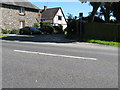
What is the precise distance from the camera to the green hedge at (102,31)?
55.5ft

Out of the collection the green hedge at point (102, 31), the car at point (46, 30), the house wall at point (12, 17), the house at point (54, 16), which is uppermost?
the house at point (54, 16)

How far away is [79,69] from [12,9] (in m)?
27.0

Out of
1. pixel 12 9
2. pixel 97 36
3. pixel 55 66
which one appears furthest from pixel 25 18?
pixel 55 66

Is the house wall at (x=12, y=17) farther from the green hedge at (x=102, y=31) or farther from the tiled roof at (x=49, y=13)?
the green hedge at (x=102, y=31)

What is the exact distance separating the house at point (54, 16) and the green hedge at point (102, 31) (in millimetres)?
26339

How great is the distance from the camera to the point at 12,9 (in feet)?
96.5

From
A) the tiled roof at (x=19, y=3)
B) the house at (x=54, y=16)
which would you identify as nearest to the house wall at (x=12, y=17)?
the tiled roof at (x=19, y=3)

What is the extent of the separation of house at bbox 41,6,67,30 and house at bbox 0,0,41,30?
11168 millimetres

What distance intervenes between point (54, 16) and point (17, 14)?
635 inches

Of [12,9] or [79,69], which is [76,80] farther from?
[12,9]

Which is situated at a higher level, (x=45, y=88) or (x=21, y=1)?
(x=21, y=1)

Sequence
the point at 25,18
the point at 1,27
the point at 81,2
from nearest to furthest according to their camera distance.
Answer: the point at 81,2 → the point at 1,27 → the point at 25,18

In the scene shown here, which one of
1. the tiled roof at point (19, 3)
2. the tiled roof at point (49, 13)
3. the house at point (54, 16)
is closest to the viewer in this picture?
the tiled roof at point (19, 3)

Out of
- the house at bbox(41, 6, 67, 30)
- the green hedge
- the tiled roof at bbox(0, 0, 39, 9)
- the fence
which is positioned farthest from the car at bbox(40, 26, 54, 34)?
the house at bbox(41, 6, 67, 30)
